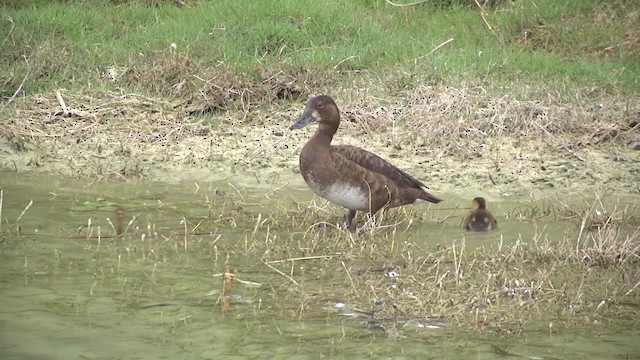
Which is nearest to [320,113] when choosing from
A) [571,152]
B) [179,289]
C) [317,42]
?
[179,289]

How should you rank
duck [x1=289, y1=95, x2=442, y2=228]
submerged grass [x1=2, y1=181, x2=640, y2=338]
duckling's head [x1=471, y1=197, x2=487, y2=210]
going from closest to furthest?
1. submerged grass [x1=2, y1=181, x2=640, y2=338]
2. duck [x1=289, y1=95, x2=442, y2=228]
3. duckling's head [x1=471, y1=197, x2=487, y2=210]

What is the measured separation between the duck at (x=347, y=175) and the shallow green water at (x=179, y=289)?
0.88 ft

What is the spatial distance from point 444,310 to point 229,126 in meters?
4.64

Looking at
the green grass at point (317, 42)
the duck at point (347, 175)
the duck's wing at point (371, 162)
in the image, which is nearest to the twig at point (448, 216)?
→ the duck at point (347, 175)

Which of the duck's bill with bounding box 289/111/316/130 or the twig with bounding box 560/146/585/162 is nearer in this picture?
the duck's bill with bounding box 289/111/316/130

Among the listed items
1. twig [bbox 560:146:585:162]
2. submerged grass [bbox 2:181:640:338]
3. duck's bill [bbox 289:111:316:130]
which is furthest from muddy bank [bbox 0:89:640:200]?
duck's bill [bbox 289:111:316:130]

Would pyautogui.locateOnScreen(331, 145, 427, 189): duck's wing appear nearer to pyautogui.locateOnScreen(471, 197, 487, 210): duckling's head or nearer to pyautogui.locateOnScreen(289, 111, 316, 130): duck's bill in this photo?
pyautogui.locateOnScreen(289, 111, 316, 130): duck's bill

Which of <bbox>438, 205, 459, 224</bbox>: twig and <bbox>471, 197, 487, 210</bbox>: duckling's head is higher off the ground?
<bbox>471, 197, 487, 210</bbox>: duckling's head

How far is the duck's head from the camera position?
8.80 m

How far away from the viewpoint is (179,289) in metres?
7.10

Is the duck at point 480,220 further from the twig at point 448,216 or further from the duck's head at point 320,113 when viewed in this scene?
the duck's head at point 320,113

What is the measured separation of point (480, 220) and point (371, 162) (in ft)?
2.88

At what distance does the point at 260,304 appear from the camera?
6758 millimetres

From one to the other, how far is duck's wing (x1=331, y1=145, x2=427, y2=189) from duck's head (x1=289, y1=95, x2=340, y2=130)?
7.6 inches
